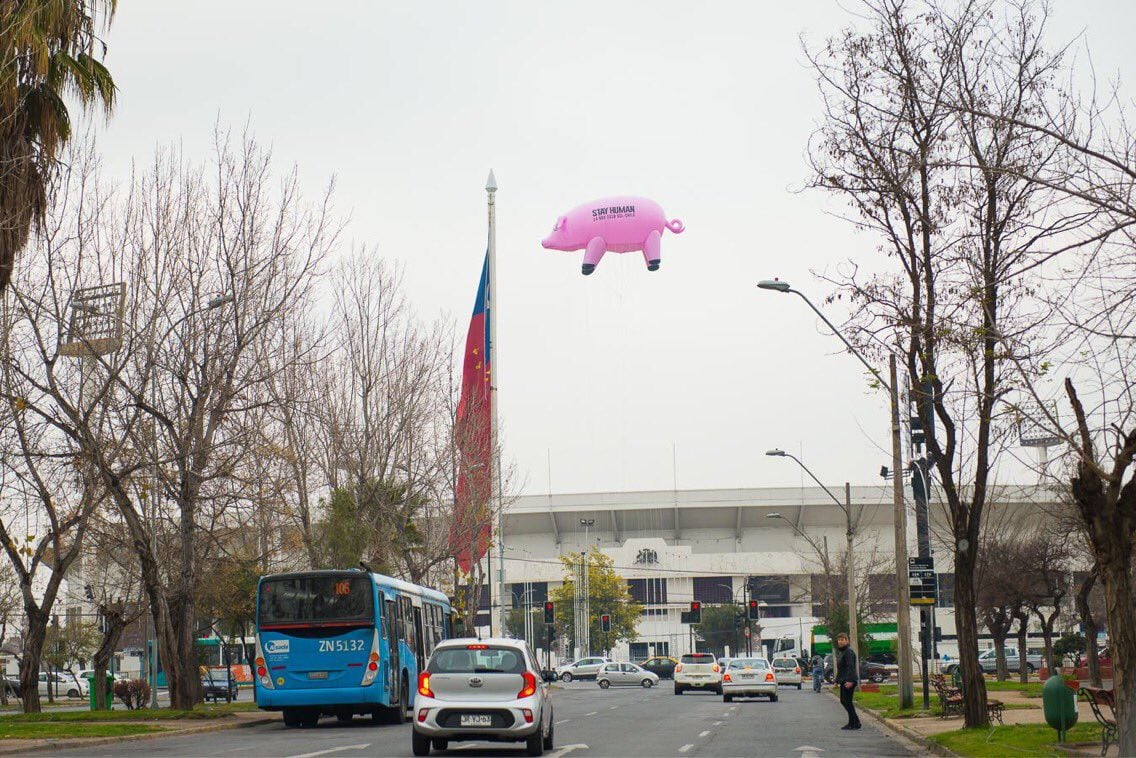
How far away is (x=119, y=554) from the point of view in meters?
53.5

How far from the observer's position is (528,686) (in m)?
17.6

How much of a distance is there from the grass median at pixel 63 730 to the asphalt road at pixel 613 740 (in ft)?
3.69

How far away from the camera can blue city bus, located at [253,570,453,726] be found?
86.3 ft

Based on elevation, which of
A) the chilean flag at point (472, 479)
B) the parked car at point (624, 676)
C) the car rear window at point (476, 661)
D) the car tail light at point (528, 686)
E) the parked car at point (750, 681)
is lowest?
the parked car at point (624, 676)

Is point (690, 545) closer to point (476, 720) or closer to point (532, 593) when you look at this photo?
point (532, 593)

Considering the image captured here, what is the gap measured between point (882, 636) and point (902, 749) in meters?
61.8

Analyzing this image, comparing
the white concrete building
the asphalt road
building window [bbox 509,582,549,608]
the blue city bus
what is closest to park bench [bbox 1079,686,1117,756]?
the asphalt road

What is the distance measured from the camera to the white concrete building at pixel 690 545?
127 m

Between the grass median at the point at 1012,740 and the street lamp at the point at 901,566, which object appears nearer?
the grass median at the point at 1012,740

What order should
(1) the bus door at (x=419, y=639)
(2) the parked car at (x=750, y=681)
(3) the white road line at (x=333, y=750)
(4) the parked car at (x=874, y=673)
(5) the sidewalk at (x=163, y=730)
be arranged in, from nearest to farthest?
(3) the white road line at (x=333, y=750) < (5) the sidewalk at (x=163, y=730) < (1) the bus door at (x=419, y=639) < (2) the parked car at (x=750, y=681) < (4) the parked car at (x=874, y=673)

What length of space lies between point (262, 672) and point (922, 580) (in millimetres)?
13496

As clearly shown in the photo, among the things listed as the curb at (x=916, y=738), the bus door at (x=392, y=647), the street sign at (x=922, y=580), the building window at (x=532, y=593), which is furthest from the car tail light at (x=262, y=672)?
the building window at (x=532, y=593)

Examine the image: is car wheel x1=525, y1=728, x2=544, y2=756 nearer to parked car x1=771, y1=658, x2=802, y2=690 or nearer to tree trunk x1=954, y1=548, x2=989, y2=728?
tree trunk x1=954, y1=548, x2=989, y2=728

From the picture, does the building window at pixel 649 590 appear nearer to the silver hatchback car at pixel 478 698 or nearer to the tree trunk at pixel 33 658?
the tree trunk at pixel 33 658
